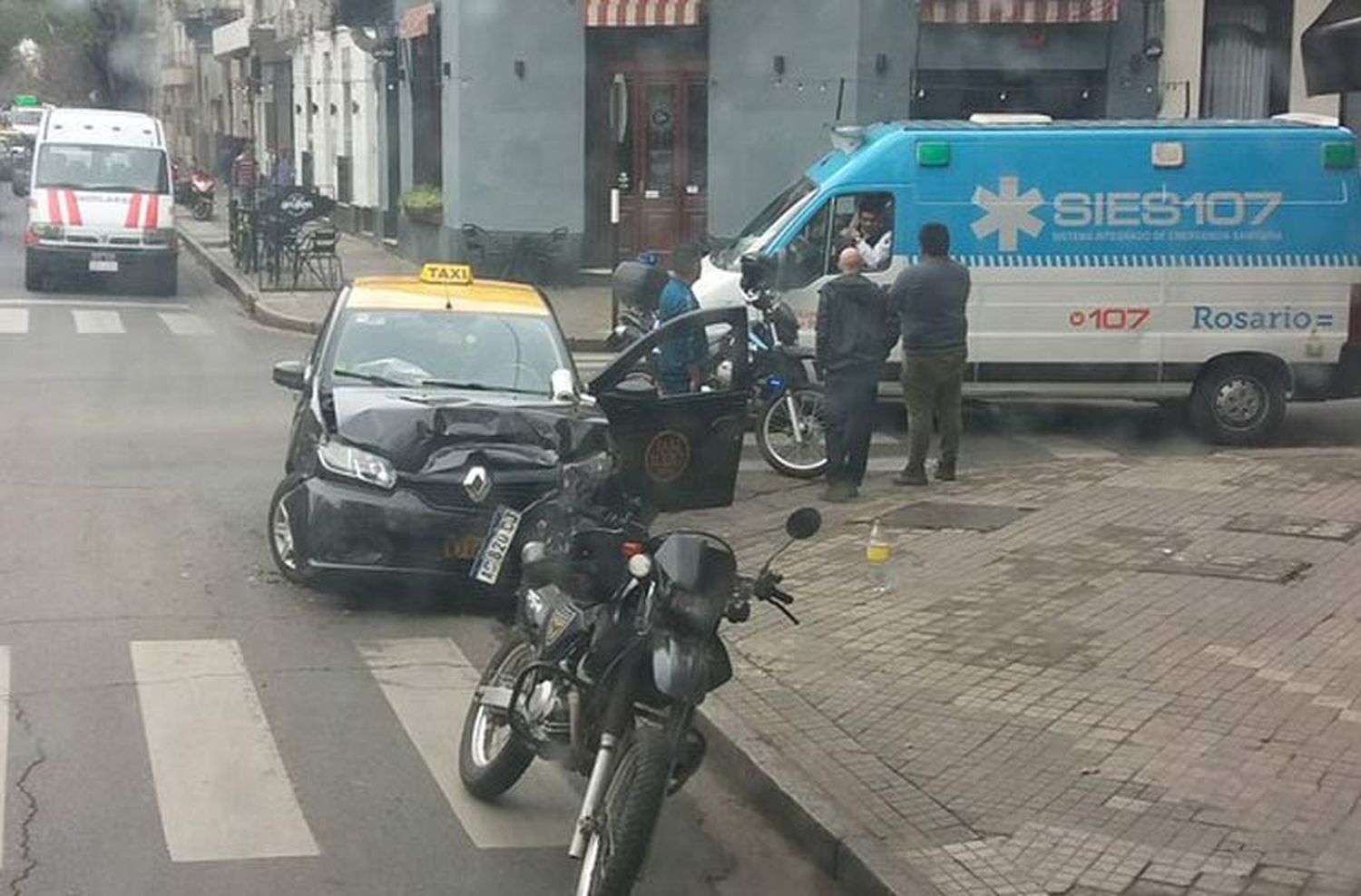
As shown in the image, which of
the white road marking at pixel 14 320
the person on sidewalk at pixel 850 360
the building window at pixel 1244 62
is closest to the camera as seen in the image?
the person on sidewalk at pixel 850 360

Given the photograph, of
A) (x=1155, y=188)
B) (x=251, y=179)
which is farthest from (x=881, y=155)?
(x=251, y=179)

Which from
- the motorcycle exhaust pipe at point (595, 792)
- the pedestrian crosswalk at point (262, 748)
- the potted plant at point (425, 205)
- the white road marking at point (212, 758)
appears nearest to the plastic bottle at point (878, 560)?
the pedestrian crosswalk at point (262, 748)

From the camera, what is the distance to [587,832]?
519cm

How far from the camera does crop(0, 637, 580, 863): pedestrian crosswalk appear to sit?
602cm

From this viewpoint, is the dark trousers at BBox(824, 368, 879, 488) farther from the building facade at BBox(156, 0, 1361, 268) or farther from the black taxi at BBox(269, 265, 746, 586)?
the building facade at BBox(156, 0, 1361, 268)

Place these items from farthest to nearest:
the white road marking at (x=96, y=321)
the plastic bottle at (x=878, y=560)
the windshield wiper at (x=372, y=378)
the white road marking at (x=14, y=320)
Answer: the white road marking at (x=96, y=321), the white road marking at (x=14, y=320), the windshield wiper at (x=372, y=378), the plastic bottle at (x=878, y=560)

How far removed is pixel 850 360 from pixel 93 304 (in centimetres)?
1471

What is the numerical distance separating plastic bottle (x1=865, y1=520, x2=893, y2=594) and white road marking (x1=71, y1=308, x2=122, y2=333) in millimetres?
12981

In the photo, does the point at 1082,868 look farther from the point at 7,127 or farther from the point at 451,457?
the point at 7,127

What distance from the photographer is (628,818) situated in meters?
5.08

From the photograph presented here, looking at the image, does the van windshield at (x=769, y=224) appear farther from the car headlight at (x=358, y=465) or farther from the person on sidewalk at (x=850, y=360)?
the car headlight at (x=358, y=465)

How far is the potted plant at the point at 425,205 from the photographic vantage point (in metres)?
26.3

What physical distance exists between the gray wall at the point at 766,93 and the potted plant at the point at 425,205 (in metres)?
4.59

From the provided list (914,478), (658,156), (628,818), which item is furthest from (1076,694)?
(658,156)
